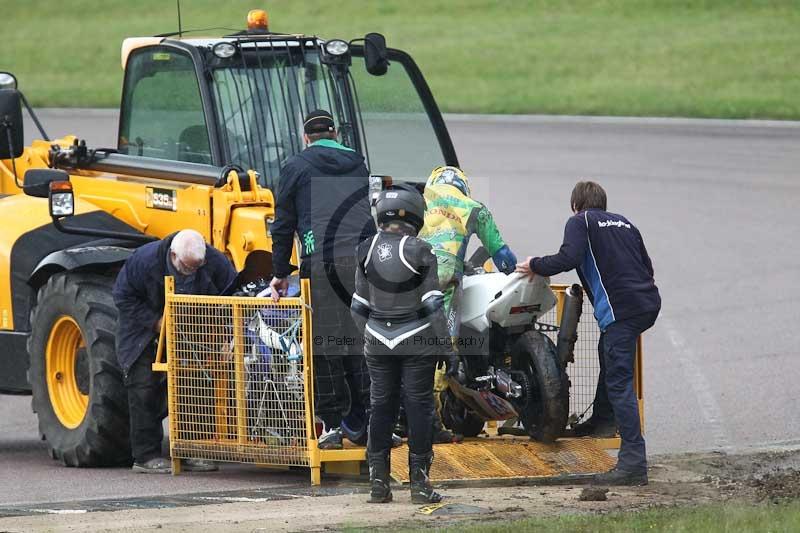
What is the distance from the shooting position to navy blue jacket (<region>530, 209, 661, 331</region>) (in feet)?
32.2

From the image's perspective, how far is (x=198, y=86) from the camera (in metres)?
11.0

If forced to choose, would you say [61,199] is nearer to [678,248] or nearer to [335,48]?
[335,48]

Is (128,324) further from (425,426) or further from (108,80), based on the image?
(108,80)

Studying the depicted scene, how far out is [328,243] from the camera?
9.84 m

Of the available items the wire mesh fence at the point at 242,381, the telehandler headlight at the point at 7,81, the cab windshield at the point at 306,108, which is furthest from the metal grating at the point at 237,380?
the telehandler headlight at the point at 7,81

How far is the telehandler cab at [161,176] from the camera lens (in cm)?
1073

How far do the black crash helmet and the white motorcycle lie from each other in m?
1.32

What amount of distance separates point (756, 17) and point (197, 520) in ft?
111

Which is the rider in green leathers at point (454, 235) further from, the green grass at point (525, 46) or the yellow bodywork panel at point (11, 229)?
the green grass at point (525, 46)

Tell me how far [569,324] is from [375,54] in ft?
7.72

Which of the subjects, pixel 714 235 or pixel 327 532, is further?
pixel 714 235

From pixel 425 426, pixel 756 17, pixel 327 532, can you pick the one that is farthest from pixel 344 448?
pixel 756 17

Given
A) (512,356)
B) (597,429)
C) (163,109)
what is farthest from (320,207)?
(597,429)

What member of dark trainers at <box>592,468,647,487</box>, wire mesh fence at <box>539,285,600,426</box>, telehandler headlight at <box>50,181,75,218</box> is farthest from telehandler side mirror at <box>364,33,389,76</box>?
dark trainers at <box>592,468,647,487</box>
